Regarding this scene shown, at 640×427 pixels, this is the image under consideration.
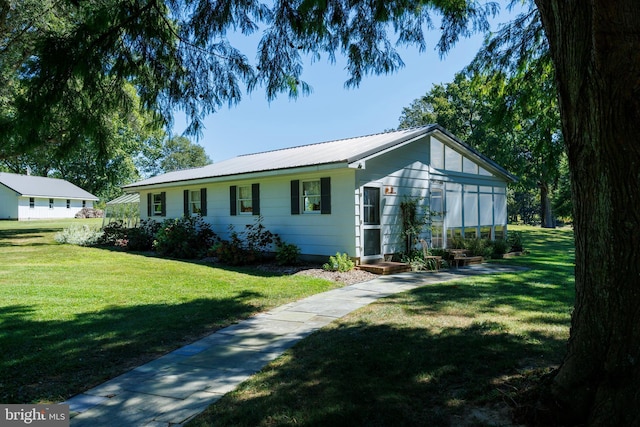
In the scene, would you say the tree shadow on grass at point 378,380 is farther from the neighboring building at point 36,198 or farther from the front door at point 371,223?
the neighboring building at point 36,198

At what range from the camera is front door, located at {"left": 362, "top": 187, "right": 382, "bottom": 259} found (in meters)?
11.5

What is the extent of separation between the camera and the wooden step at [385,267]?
35.1 feet

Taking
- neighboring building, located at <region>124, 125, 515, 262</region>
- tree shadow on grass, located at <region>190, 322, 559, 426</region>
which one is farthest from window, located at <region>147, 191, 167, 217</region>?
tree shadow on grass, located at <region>190, 322, 559, 426</region>

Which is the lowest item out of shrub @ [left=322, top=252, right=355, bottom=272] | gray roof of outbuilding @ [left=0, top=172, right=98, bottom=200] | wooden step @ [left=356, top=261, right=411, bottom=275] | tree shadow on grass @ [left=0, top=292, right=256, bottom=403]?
tree shadow on grass @ [left=0, top=292, right=256, bottom=403]

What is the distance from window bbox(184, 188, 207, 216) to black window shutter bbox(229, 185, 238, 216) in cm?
176

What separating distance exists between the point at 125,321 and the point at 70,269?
6.35 metres

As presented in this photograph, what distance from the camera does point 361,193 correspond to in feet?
37.2

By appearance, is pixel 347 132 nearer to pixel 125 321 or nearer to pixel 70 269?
pixel 70 269

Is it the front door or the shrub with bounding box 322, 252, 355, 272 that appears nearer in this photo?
the shrub with bounding box 322, 252, 355, 272

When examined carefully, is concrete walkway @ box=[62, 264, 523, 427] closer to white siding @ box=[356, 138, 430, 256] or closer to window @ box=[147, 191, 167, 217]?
white siding @ box=[356, 138, 430, 256]

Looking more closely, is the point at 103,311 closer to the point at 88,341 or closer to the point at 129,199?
the point at 88,341

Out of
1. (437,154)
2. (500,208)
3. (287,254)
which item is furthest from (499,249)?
(287,254)

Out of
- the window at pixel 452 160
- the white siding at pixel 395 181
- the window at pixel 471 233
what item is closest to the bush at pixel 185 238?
the white siding at pixel 395 181

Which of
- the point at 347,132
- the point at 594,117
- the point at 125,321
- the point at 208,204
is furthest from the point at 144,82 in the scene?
the point at 347,132
